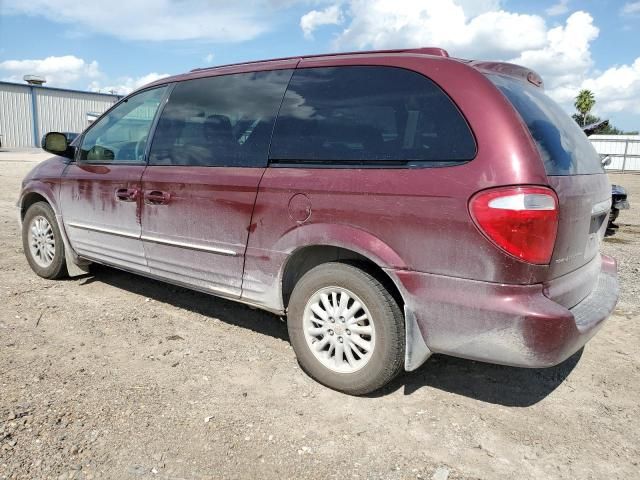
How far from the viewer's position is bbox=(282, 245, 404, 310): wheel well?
9.63 ft

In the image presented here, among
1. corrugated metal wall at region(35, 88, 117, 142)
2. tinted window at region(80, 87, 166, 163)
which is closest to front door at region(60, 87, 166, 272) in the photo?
tinted window at region(80, 87, 166, 163)

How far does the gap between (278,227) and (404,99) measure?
3.45ft

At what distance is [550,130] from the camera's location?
9.12ft

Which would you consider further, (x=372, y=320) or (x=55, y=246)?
(x=55, y=246)

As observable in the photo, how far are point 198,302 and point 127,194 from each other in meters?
1.15

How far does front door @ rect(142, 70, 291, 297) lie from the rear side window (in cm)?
19

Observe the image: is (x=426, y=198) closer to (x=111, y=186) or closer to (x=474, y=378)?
(x=474, y=378)

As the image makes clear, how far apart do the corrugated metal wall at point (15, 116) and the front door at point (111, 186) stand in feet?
110

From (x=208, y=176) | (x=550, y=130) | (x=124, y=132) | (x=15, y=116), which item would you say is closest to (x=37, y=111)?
(x=15, y=116)

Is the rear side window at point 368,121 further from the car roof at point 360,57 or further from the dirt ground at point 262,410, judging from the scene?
the dirt ground at point 262,410

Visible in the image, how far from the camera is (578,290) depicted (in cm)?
284

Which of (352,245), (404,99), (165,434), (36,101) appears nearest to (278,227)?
(352,245)

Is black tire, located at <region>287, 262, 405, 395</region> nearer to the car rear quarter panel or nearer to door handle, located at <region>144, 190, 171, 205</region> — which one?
the car rear quarter panel

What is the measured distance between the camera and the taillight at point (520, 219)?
2.43 metres
